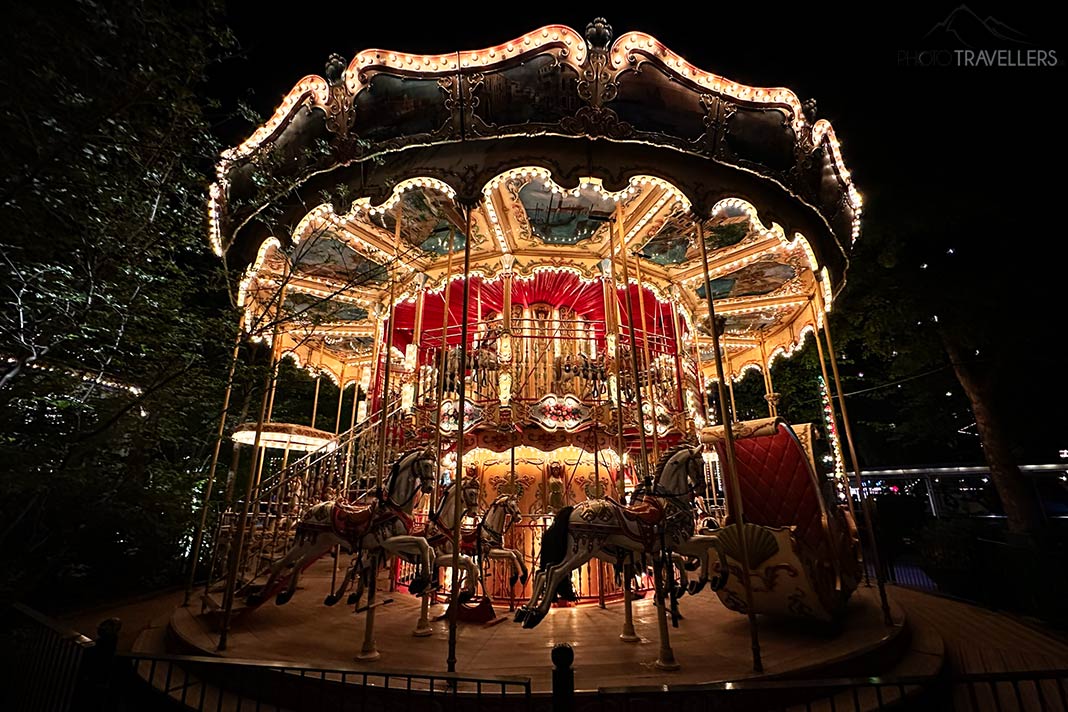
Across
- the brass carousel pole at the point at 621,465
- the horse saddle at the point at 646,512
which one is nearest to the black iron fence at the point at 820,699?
the brass carousel pole at the point at 621,465

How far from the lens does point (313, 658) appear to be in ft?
14.0

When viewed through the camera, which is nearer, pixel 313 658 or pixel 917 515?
pixel 313 658

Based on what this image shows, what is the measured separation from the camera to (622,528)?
4676 millimetres

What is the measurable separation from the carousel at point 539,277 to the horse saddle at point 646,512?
0.07 ft

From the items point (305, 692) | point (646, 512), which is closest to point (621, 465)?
point (646, 512)

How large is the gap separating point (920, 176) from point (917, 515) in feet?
26.0

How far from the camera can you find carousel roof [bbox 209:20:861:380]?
189 inches

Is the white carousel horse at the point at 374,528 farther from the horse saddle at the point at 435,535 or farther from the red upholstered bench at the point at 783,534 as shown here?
the red upholstered bench at the point at 783,534

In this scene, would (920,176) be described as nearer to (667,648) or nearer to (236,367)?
(667,648)

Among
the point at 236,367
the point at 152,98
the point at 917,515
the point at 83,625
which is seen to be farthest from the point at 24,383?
the point at 917,515

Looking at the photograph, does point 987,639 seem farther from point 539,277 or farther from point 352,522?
point 539,277

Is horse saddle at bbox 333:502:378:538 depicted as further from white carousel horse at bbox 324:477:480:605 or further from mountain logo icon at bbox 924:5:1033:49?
mountain logo icon at bbox 924:5:1033:49

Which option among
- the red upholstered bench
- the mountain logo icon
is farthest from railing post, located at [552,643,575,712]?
the mountain logo icon

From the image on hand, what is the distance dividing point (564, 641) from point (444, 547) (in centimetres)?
194
